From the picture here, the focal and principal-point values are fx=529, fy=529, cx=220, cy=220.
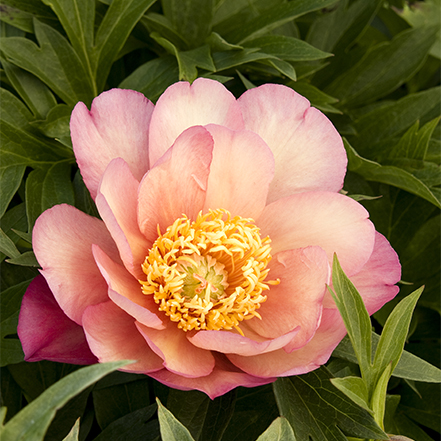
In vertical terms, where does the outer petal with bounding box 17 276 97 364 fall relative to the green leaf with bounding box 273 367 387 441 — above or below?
above

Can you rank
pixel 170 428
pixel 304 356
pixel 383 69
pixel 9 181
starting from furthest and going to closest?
pixel 383 69
pixel 9 181
pixel 304 356
pixel 170 428

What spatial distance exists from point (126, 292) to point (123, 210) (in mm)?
96

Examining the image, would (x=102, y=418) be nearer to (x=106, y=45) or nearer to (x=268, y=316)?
(x=268, y=316)

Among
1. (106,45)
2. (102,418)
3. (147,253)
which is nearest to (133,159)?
(147,253)

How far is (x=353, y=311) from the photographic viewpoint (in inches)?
22.3

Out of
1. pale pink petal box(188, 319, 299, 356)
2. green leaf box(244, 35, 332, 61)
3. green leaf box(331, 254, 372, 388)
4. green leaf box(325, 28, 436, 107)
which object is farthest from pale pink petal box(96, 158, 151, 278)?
green leaf box(325, 28, 436, 107)

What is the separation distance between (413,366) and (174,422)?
11.8 inches

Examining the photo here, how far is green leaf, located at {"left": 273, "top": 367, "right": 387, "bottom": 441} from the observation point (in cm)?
59

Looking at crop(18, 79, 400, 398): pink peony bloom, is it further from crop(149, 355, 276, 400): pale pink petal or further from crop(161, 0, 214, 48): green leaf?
crop(161, 0, 214, 48): green leaf

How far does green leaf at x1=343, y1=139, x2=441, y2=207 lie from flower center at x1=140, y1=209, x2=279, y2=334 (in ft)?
0.76

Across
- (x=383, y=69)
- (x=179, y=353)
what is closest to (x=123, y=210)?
(x=179, y=353)

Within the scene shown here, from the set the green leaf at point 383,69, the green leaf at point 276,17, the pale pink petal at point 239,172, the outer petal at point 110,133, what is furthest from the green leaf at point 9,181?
the green leaf at point 383,69

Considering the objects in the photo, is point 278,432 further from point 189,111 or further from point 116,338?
point 189,111

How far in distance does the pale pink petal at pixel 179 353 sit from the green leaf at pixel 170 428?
5cm
